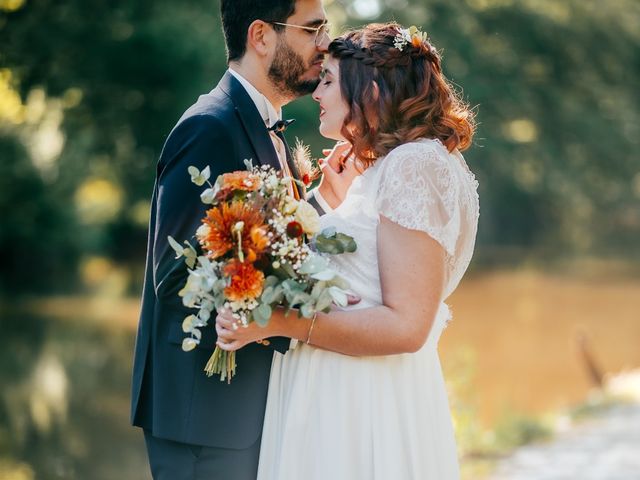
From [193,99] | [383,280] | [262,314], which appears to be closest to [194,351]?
[262,314]

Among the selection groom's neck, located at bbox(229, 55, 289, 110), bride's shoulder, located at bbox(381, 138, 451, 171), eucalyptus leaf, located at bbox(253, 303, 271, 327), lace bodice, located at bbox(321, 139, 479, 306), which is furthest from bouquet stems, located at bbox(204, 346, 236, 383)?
groom's neck, located at bbox(229, 55, 289, 110)

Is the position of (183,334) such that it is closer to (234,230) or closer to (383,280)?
(234,230)

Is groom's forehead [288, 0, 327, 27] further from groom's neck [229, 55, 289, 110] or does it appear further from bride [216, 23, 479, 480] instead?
bride [216, 23, 479, 480]

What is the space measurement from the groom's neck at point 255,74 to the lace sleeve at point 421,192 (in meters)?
0.69

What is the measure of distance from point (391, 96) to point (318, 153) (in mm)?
15965

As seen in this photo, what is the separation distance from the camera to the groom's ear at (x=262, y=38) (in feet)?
9.69

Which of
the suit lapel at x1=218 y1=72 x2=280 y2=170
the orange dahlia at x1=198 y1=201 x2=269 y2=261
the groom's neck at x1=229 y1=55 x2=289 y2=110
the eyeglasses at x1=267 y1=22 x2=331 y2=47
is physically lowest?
the orange dahlia at x1=198 y1=201 x2=269 y2=261

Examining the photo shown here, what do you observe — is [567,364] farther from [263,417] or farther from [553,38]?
[553,38]

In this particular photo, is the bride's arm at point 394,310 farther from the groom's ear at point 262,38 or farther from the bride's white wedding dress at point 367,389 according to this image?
the groom's ear at point 262,38

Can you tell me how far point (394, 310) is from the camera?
239 cm

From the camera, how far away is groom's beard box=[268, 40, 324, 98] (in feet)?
9.78

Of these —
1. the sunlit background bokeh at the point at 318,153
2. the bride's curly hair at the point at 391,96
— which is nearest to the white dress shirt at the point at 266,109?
the bride's curly hair at the point at 391,96

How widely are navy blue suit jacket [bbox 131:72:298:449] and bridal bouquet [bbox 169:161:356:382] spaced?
216 mm

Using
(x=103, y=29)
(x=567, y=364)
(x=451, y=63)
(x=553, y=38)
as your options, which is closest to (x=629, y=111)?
(x=553, y=38)
